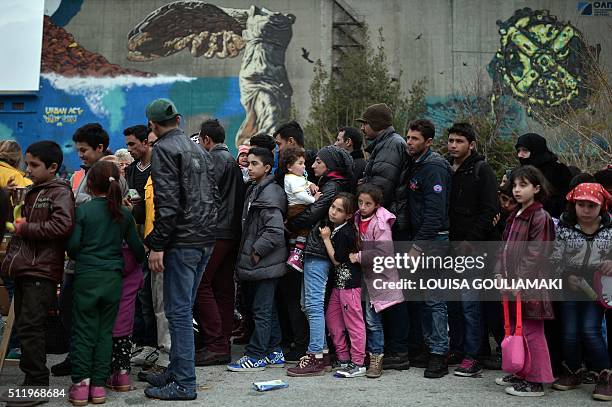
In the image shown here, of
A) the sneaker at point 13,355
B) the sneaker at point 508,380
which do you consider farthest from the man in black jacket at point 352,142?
the sneaker at point 13,355

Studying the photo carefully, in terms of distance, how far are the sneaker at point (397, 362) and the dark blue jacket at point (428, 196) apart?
42.2 inches

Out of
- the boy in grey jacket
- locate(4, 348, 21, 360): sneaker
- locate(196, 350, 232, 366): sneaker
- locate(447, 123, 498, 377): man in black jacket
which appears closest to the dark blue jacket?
locate(447, 123, 498, 377): man in black jacket

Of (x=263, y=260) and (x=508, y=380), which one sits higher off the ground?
(x=263, y=260)

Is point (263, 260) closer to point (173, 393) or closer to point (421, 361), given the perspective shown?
point (173, 393)

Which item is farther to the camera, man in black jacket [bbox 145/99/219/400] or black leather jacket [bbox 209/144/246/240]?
black leather jacket [bbox 209/144/246/240]

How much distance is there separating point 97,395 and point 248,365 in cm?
153

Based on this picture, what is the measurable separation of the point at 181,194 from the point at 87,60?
2893cm

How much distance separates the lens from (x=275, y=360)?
6.23 meters

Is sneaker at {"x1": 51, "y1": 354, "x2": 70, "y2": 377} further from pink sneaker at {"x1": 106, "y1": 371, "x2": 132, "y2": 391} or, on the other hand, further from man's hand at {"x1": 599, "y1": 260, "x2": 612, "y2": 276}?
man's hand at {"x1": 599, "y1": 260, "x2": 612, "y2": 276}

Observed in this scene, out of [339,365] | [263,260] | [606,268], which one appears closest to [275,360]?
[339,365]

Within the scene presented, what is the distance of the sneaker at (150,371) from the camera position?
5.61 m

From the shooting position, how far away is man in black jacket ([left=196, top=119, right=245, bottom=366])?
6219mm

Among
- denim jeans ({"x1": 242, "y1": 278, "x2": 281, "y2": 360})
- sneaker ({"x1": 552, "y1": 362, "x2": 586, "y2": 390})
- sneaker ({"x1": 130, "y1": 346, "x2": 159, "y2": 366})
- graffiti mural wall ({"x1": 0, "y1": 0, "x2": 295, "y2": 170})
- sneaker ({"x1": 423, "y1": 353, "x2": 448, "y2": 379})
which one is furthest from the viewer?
graffiti mural wall ({"x1": 0, "y1": 0, "x2": 295, "y2": 170})

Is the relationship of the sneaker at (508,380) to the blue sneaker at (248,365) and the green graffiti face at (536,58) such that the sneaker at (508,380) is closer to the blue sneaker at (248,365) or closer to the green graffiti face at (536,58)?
the blue sneaker at (248,365)
